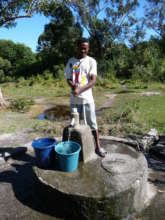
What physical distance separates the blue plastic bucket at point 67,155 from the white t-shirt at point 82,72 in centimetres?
53

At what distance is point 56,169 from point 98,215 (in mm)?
700

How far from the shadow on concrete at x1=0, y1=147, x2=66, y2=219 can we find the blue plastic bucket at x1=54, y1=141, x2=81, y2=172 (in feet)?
1.10

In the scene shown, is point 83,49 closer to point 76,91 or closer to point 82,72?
point 82,72

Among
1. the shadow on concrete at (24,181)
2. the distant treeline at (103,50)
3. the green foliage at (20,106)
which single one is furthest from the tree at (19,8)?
the distant treeline at (103,50)

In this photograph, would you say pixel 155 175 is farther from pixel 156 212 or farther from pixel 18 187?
pixel 18 187

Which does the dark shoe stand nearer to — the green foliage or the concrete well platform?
the concrete well platform

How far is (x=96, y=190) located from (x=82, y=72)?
1314mm

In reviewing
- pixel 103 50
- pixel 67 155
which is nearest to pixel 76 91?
pixel 67 155

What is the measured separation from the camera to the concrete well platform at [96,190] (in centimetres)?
209

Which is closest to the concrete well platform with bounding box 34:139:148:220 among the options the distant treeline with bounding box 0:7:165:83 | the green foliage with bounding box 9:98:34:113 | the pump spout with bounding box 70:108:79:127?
the pump spout with bounding box 70:108:79:127

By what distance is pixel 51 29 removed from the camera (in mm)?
16141

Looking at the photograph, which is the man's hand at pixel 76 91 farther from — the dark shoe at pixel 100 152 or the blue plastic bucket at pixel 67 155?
the dark shoe at pixel 100 152

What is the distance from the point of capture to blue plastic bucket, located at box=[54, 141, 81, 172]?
7.73ft

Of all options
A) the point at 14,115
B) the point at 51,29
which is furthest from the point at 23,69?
the point at 14,115
